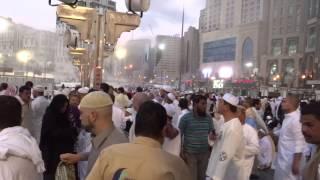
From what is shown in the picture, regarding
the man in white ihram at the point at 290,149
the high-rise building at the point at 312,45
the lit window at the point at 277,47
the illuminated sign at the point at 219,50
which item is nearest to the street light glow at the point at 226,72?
the illuminated sign at the point at 219,50

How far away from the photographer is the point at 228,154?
208 inches

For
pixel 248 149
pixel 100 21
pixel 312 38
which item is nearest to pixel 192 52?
pixel 312 38

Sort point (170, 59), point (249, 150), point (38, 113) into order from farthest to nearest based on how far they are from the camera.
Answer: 1. point (170, 59)
2. point (38, 113)
3. point (249, 150)

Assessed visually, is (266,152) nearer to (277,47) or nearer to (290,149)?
(290,149)

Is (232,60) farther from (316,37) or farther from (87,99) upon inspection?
(87,99)

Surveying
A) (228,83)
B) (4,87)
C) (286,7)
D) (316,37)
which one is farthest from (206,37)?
(4,87)

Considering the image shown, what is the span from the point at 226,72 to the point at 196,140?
12277 centimetres

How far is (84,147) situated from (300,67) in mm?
102404

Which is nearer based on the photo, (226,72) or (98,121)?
(98,121)

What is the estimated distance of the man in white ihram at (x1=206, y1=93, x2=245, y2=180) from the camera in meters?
5.27

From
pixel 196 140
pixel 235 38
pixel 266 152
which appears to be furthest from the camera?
pixel 235 38

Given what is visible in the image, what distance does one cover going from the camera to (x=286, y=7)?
11756cm

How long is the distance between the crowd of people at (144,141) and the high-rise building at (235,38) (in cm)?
10694

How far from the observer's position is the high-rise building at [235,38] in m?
125
